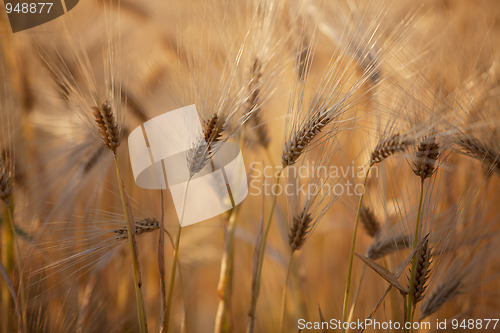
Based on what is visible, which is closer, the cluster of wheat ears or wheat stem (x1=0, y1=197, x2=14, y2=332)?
the cluster of wheat ears

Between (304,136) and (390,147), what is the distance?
0.40ft

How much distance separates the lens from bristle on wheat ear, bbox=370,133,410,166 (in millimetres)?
517

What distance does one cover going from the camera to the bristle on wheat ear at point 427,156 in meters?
0.51

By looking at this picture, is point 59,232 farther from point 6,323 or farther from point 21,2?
point 21,2

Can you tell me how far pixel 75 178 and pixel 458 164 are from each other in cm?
77

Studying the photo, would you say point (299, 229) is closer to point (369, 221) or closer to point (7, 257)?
point (369, 221)

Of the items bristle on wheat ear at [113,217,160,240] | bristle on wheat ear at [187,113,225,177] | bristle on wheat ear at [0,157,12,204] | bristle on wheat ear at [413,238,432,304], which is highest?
bristle on wheat ear at [187,113,225,177]

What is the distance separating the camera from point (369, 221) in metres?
0.69

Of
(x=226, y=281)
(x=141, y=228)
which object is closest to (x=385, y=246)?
(x=226, y=281)

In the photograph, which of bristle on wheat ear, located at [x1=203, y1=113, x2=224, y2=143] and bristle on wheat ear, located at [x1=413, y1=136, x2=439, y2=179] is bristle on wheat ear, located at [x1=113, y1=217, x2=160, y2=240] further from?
→ bristle on wheat ear, located at [x1=413, y1=136, x2=439, y2=179]

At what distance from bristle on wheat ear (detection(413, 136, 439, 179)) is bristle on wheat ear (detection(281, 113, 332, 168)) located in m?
0.14

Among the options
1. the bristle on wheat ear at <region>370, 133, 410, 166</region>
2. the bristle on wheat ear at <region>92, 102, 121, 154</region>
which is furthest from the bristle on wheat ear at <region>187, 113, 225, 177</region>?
the bristle on wheat ear at <region>370, 133, 410, 166</region>

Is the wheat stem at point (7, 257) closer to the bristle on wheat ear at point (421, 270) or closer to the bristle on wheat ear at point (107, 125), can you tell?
the bristle on wheat ear at point (107, 125)

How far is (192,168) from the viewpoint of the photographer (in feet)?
1.70
